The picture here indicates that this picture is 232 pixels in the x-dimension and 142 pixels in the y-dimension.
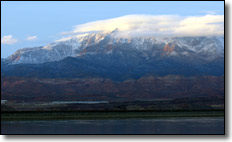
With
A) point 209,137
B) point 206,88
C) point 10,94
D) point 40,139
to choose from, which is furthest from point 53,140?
point 206,88

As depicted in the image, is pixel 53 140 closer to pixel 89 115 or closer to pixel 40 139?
pixel 40 139

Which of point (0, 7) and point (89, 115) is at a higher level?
point (0, 7)

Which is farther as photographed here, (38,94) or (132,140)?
(38,94)

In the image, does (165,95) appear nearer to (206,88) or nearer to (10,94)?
(206,88)

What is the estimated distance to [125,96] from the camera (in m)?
192

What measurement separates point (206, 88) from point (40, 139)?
6556 inches

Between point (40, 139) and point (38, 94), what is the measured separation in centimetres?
15517

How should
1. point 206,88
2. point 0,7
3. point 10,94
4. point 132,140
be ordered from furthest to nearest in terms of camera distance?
1. point 206,88
2. point 10,94
3. point 0,7
4. point 132,140

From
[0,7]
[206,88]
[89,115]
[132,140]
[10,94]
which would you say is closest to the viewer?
[132,140]

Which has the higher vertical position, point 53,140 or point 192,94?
point 192,94

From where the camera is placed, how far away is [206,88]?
199625mm

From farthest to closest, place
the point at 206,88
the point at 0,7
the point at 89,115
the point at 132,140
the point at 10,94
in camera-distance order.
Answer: the point at 206,88 → the point at 10,94 → the point at 89,115 → the point at 0,7 → the point at 132,140

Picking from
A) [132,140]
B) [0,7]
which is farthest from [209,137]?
[0,7]

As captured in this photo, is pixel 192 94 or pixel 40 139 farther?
pixel 192 94
